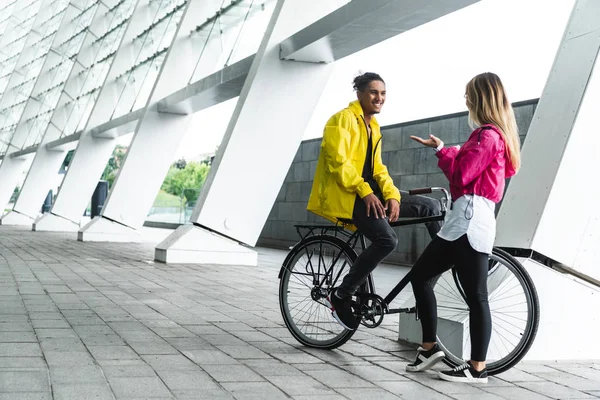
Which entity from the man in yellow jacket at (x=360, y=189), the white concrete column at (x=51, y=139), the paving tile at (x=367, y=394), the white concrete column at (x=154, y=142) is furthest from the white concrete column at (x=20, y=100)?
the paving tile at (x=367, y=394)

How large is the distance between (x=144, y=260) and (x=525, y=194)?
8133 mm

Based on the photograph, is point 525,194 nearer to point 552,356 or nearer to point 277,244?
point 552,356

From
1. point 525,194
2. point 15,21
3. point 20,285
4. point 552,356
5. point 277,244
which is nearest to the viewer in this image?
point 552,356

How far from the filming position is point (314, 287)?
15.8 ft

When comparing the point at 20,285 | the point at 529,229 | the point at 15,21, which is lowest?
the point at 20,285

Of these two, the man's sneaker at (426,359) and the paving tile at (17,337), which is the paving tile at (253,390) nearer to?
the man's sneaker at (426,359)

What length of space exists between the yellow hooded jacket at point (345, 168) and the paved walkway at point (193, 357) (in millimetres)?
927

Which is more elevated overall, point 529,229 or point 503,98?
point 503,98

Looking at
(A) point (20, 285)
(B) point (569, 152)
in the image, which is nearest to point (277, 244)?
(A) point (20, 285)

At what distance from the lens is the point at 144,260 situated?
12.0m

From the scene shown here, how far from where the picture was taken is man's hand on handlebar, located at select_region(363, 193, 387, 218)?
14.3ft

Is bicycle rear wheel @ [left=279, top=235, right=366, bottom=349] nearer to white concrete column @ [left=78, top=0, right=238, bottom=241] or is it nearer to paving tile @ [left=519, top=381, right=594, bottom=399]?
paving tile @ [left=519, top=381, right=594, bottom=399]

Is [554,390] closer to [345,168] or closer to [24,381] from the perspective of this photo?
[345,168]

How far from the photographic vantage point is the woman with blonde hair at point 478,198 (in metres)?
3.94
